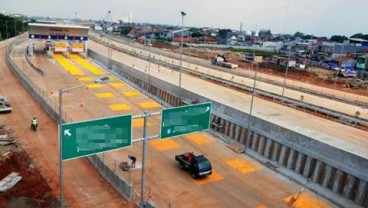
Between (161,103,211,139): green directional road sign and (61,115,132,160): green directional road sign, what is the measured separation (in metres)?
2.91

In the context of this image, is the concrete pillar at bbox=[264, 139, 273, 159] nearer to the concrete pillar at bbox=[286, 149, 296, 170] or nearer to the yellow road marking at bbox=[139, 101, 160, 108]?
the concrete pillar at bbox=[286, 149, 296, 170]

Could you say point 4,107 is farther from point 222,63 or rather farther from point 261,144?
point 222,63

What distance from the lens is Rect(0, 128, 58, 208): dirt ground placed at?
21.1m

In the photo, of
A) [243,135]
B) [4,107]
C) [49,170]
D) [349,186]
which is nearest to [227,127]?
[243,135]

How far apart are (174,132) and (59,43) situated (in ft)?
228

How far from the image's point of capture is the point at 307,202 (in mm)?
24203

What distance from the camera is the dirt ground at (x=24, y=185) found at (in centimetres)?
2114

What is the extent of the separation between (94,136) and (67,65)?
190 feet

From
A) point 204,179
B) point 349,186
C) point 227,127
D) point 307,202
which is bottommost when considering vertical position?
point 307,202

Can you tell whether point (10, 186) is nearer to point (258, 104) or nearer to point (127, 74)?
point (258, 104)

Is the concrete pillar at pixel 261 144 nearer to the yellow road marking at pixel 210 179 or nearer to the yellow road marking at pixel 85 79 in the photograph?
the yellow road marking at pixel 210 179

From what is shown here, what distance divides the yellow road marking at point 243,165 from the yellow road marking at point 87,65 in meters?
43.2

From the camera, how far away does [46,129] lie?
3444cm

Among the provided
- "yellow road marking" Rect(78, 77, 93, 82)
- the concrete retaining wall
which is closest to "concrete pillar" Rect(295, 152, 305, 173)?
the concrete retaining wall
